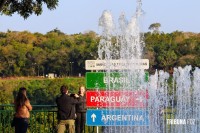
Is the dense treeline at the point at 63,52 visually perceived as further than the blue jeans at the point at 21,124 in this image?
Yes

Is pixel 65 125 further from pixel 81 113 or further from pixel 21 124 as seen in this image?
pixel 21 124

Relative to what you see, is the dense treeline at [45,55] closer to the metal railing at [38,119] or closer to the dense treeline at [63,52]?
the dense treeline at [63,52]

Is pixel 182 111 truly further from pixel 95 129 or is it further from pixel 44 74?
pixel 44 74

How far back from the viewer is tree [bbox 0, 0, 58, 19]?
16781mm

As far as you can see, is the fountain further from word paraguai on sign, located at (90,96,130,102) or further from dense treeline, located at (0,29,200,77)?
dense treeline, located at (0,29,200,77)

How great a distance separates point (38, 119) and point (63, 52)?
111469 millimetres

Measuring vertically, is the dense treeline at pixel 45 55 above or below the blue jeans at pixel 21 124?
above

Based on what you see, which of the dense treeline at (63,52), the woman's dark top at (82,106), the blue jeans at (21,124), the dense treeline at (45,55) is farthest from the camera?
the dense treeline at (45,55)

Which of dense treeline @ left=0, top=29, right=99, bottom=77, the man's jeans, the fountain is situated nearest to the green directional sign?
the fountain

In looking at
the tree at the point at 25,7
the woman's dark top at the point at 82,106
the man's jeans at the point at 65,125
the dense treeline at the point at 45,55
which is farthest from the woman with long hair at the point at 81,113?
the dense treeline at the point at 45,55

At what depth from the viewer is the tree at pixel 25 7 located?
16.8 metres

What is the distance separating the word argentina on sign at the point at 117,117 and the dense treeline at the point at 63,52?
97.9m

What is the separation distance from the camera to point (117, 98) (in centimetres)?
1814

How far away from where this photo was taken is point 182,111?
949 inches
